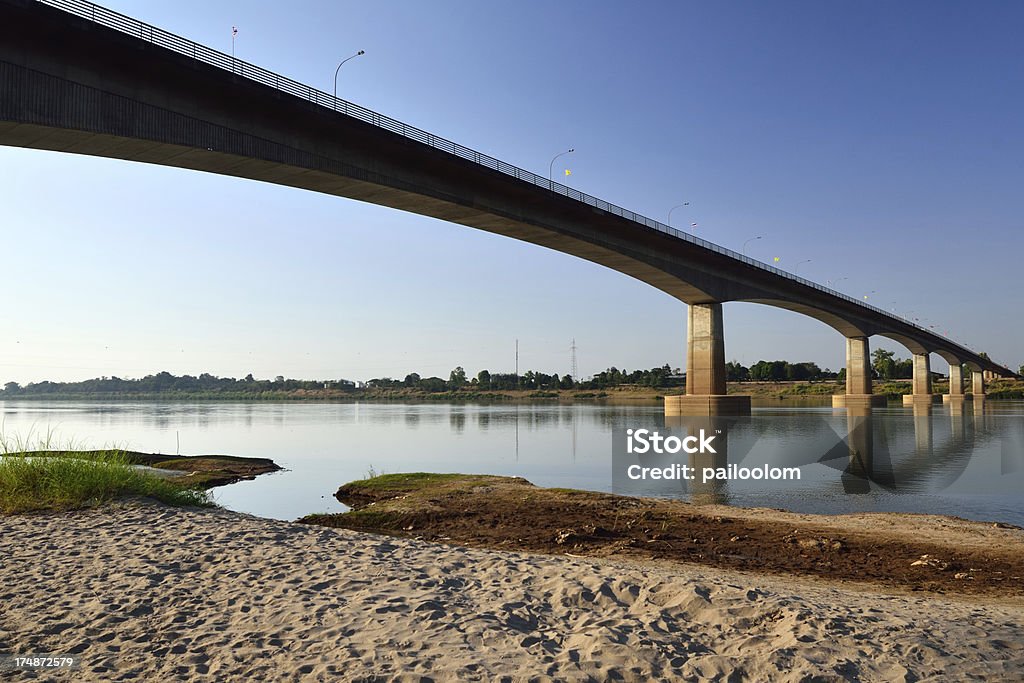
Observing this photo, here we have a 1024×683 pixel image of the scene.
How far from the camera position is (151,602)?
328 inches

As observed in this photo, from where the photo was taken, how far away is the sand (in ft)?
21.5

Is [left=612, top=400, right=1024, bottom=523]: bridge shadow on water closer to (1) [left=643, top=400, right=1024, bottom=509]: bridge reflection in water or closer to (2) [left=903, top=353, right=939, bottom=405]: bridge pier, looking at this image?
(1) [left=643, top=400, right=1024, bottom=509]: bridge reflection in water

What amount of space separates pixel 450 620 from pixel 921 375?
137m

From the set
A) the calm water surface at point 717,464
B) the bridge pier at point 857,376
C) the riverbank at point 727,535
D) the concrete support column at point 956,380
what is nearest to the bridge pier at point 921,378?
the concrete support column at point 956,380

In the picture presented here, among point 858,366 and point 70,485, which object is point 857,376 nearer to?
point 858,366

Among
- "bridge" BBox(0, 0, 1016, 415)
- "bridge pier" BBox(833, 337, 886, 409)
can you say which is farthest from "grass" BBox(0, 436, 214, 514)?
"bridge pier" BBox(833, 337, 886, 409)

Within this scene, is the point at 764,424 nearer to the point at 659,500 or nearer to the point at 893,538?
the point at 659,500

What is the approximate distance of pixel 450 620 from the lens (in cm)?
772

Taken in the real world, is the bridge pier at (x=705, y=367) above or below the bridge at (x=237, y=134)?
below

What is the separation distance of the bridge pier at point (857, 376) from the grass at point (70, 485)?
97.5 m

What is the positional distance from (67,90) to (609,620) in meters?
24.4

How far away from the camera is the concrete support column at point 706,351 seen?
64.7 metres

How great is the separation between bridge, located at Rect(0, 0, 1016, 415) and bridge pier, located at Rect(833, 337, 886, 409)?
54.1 meters

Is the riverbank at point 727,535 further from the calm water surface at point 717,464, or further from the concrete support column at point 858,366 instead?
the concrete support column at point 858,366
